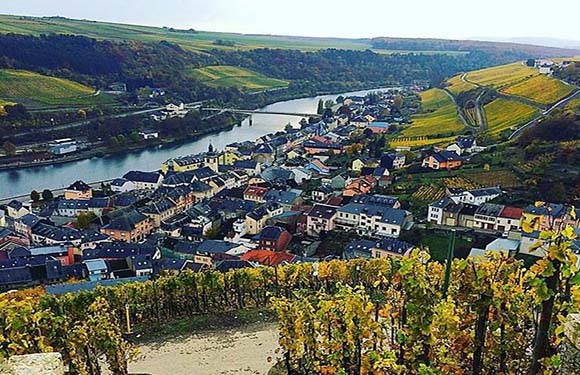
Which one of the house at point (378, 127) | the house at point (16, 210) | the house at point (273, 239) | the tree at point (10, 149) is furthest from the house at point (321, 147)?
the tree at point (10, 149)

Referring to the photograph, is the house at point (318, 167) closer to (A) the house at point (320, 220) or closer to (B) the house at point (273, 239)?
(A) the house at point (320, 220)

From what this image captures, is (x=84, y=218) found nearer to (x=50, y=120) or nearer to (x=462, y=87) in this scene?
(x=50, y=120)

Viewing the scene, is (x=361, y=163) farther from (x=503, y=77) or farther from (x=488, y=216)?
(x=503, y=77)

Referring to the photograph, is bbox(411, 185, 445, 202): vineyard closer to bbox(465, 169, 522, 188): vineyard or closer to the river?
bbox(465, 169, 522, 188): vineyard

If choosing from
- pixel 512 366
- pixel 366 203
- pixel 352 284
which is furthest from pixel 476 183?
pixel 512 366

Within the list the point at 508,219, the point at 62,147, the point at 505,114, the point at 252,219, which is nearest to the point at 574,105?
the point at 505,114

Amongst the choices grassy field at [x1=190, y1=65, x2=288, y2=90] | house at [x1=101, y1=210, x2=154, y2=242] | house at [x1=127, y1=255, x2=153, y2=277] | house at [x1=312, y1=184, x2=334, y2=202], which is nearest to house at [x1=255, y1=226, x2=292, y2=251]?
house at [x1=127, y1=255, x2=153, y2=277]

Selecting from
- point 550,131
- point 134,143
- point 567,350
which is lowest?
point 134,143
